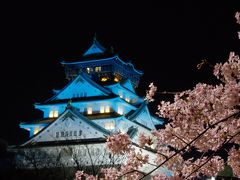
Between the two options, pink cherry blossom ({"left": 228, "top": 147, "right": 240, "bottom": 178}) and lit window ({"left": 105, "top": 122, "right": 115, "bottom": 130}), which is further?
lit window ({"left": 105, "top": 122, "right": 115, "bottom": 130})

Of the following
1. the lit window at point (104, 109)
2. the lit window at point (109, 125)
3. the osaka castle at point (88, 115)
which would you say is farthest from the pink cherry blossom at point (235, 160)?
the lit window at point (104, 109)

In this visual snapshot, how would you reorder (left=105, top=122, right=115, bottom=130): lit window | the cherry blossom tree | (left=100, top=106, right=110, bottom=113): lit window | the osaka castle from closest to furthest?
the cherry blossom tree
the osaka castle
(left=105, top=122, right=115, bottom=130): lit window
(left=100, top=106, right=110, bottom=113): lit window

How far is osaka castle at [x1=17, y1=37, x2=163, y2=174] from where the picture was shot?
3062cm

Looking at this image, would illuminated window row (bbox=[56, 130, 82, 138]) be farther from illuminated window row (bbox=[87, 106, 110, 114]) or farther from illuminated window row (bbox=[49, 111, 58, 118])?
illuminated window row (bbox=[49, 111, 58, 118])

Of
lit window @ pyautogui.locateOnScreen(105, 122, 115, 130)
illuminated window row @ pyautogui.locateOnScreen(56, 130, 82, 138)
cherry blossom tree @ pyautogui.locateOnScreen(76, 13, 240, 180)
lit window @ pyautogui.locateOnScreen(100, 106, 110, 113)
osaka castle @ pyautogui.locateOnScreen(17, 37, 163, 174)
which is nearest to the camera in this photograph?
cherry blossom tree @ pyautogui.locateOnScreen(76, 13, 240, 180)

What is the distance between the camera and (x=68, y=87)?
3828 cm

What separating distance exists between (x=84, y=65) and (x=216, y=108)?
3454cm

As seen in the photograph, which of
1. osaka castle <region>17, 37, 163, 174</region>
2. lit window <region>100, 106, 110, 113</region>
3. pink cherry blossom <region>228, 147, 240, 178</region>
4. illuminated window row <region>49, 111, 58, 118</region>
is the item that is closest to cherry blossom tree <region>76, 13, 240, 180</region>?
pink cherry blossom <region>228, 147, 240, 178</region>

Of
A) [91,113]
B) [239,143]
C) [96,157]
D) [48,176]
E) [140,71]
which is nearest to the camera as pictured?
[239,143]

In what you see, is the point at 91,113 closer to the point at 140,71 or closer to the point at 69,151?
the point at 69,151

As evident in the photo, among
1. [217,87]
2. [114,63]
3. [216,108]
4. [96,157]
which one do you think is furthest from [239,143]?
[114,63]

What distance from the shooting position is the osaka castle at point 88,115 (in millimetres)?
30625

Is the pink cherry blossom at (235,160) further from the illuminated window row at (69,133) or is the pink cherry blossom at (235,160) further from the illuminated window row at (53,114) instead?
the illuminated window row at (53,114)

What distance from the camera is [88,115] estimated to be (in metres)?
36.1
